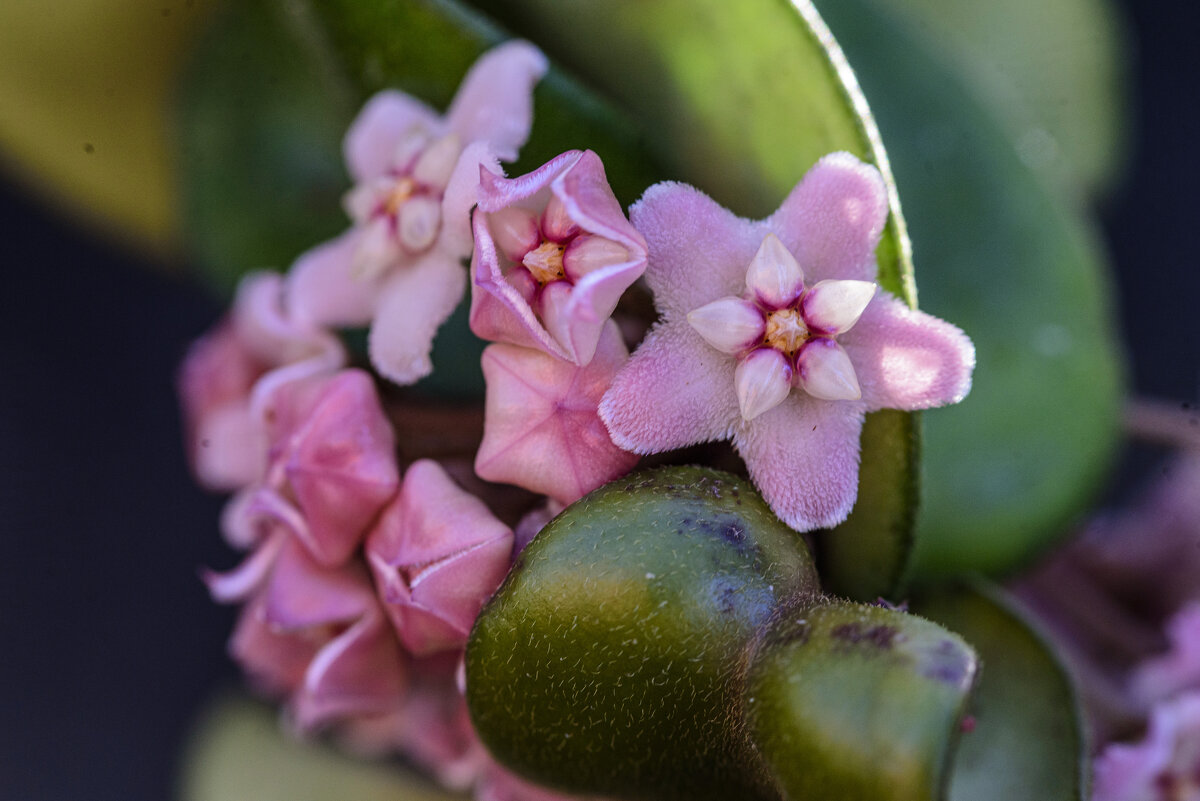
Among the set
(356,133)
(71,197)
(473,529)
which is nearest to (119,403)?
(71,197)

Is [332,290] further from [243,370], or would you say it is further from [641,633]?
[641,633]

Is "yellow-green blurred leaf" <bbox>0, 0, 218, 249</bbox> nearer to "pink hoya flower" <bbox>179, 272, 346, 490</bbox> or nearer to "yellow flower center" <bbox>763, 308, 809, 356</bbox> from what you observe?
"pink hoya flower" <bbox>179, 272, 346, 490</bbox>

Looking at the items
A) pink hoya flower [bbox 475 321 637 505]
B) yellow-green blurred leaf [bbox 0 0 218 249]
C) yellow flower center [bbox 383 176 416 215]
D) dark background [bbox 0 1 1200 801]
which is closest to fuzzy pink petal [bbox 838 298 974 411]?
pink hoya flower [bbox 475 321 637 505]

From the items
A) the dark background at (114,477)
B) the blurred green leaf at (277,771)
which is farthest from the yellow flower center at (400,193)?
the dark background at (114,477)

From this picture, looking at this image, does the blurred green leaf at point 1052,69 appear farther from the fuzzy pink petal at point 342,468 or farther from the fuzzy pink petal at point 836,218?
the fuzzy pink petal at point 342,468

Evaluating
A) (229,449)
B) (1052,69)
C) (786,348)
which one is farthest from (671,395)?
(1052,69)

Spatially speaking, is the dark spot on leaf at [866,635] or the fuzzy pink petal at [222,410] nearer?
the dark spot on leaf at [866,635]
